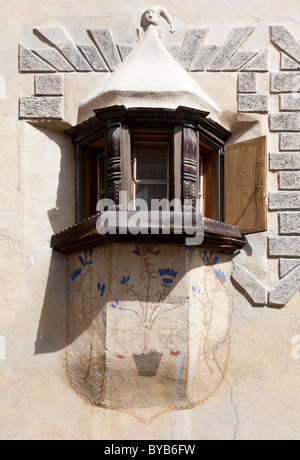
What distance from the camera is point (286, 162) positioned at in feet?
27.0

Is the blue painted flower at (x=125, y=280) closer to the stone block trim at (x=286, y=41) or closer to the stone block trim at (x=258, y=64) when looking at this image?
the stone block trim at (x=258, y=64)

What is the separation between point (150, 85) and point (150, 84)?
0.01m

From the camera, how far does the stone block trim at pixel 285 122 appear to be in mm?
8297

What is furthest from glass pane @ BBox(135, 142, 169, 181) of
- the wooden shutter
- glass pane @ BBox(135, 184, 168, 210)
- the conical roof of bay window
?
the wooden shutter

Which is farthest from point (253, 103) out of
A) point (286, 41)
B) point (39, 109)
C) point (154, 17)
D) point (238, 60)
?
point (39, 109)

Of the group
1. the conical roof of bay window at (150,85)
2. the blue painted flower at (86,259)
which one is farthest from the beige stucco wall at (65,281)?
the blue painted flower at (86,259)

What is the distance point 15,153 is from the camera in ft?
27.0

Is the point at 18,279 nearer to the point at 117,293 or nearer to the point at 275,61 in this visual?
the point at 117,293

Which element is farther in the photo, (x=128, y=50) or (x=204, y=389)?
(x=128, y=50)

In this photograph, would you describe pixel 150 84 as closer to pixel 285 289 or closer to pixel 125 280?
pixel 125 280

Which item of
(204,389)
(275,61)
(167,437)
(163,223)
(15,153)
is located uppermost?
(275,61)

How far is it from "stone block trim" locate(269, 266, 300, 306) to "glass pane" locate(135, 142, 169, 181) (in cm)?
166

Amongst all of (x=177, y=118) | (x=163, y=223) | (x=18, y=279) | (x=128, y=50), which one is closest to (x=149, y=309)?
(x=163, y=223)

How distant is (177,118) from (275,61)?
1485mm
